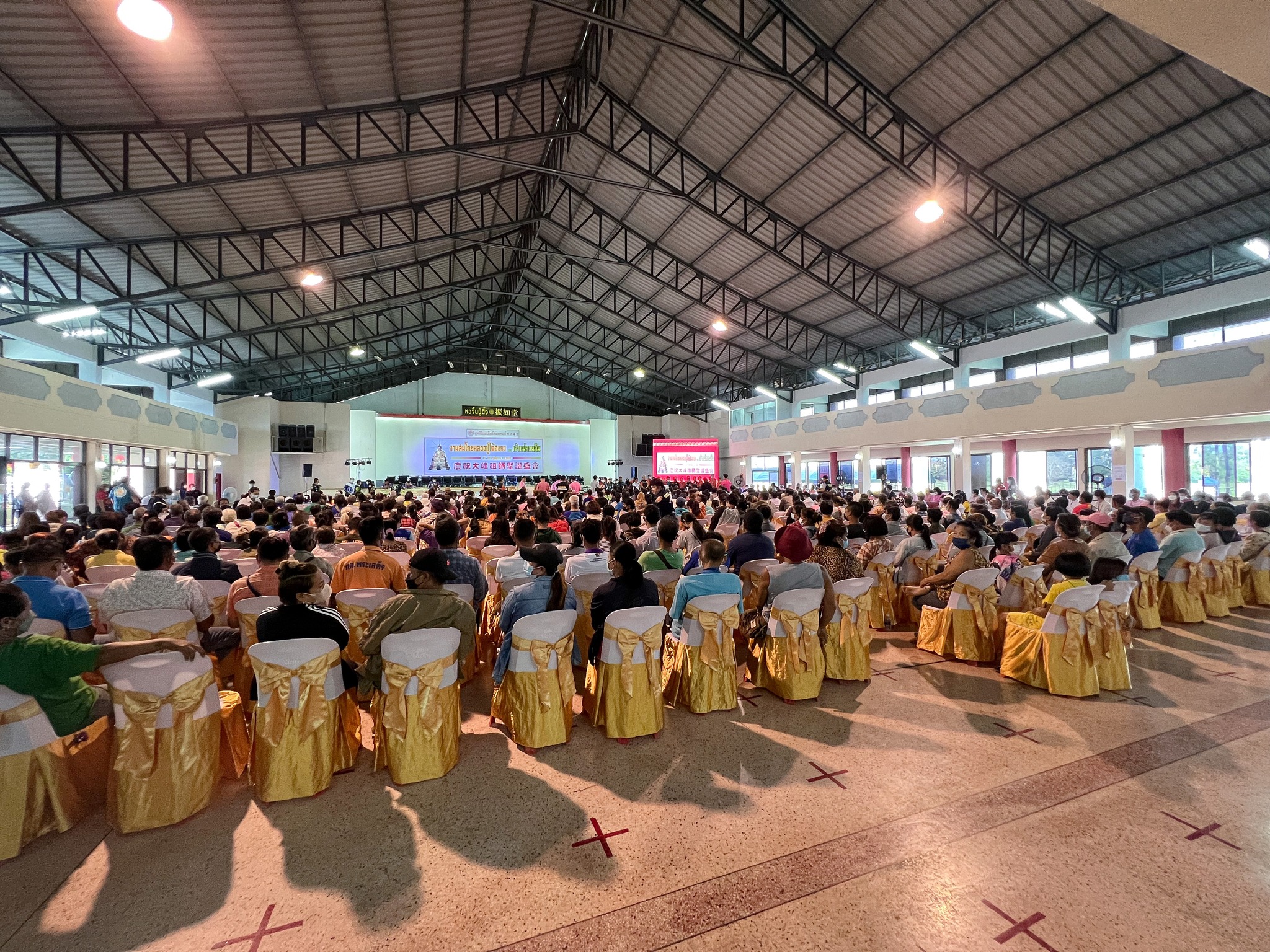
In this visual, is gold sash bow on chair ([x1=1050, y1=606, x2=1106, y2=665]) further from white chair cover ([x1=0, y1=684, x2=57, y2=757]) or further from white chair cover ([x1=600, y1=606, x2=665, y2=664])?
white chair cover ([x1=0, y1=684, x2=57, y2=757])

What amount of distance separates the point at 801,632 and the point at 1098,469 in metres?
15.1

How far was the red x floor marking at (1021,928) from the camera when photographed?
6.25 ft

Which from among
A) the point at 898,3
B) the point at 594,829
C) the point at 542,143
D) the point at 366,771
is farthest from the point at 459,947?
the point at 542,143

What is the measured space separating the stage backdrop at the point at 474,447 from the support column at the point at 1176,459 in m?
21.6

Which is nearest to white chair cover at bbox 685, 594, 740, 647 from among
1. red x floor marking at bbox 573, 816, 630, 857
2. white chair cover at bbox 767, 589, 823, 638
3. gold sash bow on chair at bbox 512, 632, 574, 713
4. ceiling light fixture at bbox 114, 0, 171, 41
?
white chair cover at bbox 767, 589, 823, 638

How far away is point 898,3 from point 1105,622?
Answer: 814 centimetres

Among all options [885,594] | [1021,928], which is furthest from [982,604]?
[1021,928]

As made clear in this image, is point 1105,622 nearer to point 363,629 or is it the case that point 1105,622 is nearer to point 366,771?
point 366,771

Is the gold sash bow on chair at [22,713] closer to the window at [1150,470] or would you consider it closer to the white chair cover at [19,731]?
the white chair cover at [19,731]

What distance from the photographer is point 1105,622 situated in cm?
405

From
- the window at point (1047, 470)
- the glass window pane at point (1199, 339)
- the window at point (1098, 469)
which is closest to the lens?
the glass window pane at point (1199, 339)

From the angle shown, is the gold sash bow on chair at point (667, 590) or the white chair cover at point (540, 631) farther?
the gold sash bow on chair at point (667, 590)

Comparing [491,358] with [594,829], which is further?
[491,358]

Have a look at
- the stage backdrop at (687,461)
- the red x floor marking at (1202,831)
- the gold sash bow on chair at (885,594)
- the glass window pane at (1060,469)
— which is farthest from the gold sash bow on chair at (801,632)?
the stage backdrop at (687,461)
